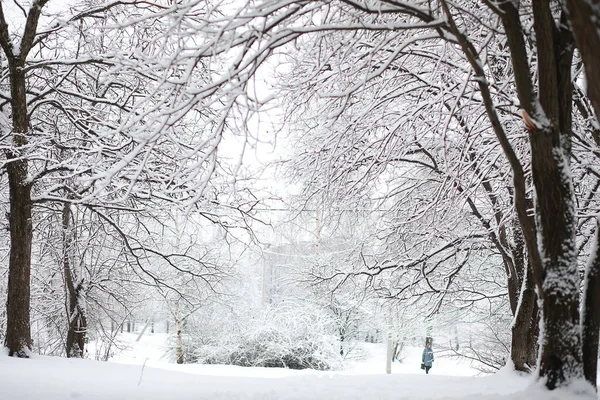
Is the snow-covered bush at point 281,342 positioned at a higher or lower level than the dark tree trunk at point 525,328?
lower

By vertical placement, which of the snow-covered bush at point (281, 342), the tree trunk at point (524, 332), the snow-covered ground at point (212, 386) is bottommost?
the snow-covered bush at point (281, 342)

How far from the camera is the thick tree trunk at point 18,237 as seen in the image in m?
5.95

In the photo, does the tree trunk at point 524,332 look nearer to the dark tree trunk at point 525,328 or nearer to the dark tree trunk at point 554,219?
the dark tree trunk at point 525,328

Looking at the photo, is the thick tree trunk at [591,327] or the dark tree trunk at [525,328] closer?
the thick tree trunk at [591,327]

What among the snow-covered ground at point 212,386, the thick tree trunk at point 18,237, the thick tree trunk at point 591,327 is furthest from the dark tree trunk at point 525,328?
the thick tree trunk at point 18,237

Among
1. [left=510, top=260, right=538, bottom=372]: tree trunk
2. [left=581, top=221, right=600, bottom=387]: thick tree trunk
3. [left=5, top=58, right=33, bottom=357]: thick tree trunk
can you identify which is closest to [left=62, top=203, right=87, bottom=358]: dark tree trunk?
[left=5, top=58, right=33, bottom=357]: thick tree trunk

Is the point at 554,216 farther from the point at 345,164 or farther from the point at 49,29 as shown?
the point at 49,29

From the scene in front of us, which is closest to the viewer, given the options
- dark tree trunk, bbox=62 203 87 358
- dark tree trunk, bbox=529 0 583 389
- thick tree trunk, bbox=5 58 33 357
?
dark tree trunk, bbox=529 0 583 389

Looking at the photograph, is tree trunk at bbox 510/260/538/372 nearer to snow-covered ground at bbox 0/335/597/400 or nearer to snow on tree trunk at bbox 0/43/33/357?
snow-covered ground at bbox 0/335/597/400

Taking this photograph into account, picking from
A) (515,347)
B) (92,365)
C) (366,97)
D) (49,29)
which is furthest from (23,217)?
(515,347)

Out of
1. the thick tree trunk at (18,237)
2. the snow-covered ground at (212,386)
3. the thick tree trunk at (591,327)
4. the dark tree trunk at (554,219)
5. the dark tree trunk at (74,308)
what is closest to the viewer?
the dark tree trunk at (554,219)

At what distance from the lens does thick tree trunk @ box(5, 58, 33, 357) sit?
5945 mm

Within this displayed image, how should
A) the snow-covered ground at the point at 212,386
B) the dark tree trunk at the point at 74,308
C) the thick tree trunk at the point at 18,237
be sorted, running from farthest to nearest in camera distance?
the dark tree trunk at the point at 74,308, the thick tree trunk at the point at 18,237, the snow-covered ground at the point at 212,386

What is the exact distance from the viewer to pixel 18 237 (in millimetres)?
6043
